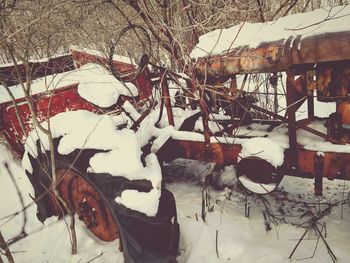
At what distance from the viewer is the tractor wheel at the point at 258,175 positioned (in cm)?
246

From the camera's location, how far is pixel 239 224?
2969mm

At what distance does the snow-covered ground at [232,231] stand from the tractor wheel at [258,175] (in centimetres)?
54

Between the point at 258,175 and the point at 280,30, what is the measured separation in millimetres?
1196

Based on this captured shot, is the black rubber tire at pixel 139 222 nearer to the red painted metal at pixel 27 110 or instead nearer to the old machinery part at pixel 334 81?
the old machinery part at pixel 334 81

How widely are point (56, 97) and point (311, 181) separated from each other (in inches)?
150

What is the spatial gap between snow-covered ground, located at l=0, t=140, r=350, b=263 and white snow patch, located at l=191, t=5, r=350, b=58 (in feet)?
5.31

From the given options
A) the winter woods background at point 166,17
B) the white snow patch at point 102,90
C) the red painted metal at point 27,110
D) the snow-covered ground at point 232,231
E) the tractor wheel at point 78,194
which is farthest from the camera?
the red painted metal at point 27,110

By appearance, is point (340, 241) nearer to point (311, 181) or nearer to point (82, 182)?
point (311, 181)

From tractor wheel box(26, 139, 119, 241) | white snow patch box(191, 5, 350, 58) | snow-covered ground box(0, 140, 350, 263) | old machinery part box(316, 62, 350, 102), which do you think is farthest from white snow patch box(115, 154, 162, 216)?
old machinery part box(316, 62, 350, 102)

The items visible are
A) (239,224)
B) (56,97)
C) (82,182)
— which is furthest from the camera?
(56,97)

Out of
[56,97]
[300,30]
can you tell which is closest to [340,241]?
[300,30]

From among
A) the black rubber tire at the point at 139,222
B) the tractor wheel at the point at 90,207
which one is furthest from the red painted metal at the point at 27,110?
the black rubber tire at the point at 139,222

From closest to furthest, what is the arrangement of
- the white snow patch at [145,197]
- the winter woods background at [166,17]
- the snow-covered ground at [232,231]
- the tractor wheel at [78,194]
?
the white snow patch at [145,197]
the snow-covered ground at [232,231]
the tractor wheel at [78,194]
the winter woods background at [166,17]

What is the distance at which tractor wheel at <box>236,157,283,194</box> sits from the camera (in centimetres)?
246
